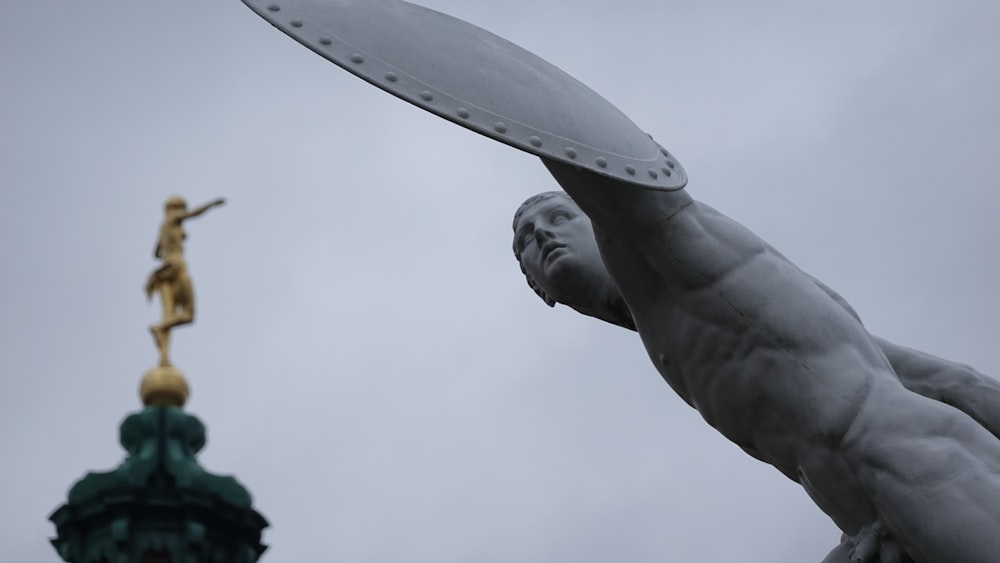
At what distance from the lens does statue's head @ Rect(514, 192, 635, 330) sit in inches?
220

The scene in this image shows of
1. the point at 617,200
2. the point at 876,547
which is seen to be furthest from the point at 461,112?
the point at 876,547

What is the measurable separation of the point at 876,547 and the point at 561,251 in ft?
5.41

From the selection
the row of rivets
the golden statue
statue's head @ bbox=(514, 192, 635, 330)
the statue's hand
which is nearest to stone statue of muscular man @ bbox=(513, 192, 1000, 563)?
statue's head @ bbox=(514, 192, 635, 330)

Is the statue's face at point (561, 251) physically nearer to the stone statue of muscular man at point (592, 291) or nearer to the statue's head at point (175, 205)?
the stone statue of muscular man at point (592, 291)

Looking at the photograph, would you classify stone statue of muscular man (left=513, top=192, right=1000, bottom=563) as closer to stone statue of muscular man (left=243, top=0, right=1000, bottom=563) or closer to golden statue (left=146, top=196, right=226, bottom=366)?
stone statue of muscular man (left=243, top=0, right=1000, bottom=563)

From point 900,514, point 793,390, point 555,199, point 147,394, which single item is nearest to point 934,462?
point 900,514

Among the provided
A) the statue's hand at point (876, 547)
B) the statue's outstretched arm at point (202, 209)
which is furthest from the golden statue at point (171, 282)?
the statue's hand at point (876, 547)

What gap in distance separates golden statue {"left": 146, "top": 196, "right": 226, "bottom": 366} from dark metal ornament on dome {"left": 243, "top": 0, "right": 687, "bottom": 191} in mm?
2082

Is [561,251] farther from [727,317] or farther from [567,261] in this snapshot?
[727,317]

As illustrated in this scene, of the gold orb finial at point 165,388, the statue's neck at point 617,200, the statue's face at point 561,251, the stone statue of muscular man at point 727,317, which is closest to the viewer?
the stone statue of muscular man at point 727,317

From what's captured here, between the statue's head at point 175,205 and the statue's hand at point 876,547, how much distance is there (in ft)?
11.9

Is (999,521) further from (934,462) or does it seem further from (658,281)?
(658,281)

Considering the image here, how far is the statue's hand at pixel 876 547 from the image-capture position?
468 cm

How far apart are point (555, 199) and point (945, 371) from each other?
5.40 ft
